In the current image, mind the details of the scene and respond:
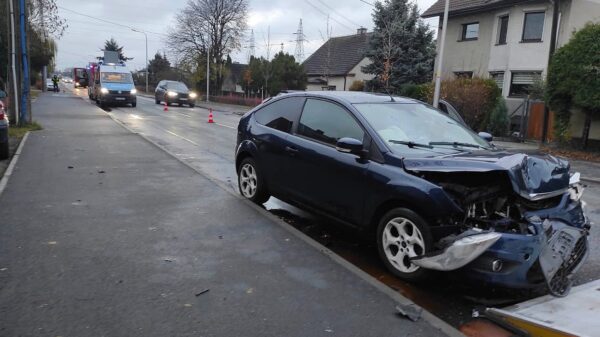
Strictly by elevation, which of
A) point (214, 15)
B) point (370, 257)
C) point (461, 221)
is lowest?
point (370, 257)

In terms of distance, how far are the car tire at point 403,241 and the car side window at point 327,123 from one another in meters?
0.95

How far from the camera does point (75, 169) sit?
9164 mm

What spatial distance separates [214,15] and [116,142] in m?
43.4

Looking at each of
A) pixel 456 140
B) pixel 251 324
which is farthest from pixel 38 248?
pixel 456 140

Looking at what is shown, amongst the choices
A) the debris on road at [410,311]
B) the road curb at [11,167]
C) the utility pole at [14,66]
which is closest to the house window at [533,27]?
the utility pole at [14,66]

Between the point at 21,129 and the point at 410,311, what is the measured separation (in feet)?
48.3

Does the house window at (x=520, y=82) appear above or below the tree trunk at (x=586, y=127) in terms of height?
above

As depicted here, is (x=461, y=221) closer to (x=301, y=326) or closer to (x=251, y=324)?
(x=301, y=326)

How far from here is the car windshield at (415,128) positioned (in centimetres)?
496

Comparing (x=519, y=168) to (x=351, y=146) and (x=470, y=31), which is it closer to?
(x=351, y=146)

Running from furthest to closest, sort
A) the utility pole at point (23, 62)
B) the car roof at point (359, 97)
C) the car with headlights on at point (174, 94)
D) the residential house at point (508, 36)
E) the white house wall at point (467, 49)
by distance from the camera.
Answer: the car with headlights on at point (174, 94) → the white house wall at point (467, 49) → the residential house at point (508, 36) → the utility pole at point (23, 62) → the car roof at point (359, 97)

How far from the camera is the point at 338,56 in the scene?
46625mm

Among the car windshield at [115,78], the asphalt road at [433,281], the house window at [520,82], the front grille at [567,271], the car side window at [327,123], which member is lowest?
the asphalt road at [433,281]

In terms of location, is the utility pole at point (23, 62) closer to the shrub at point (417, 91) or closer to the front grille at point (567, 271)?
the front grille at point (567, 271)
